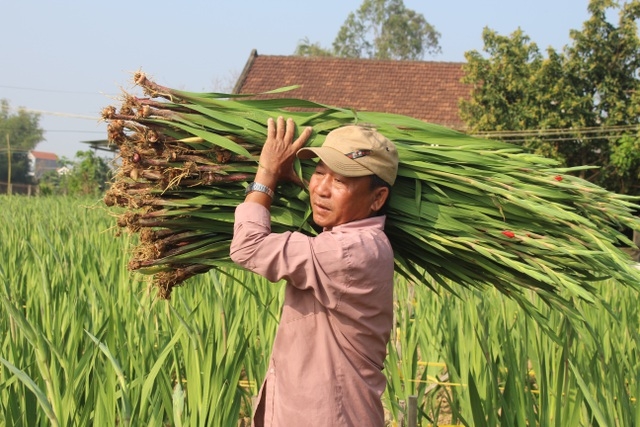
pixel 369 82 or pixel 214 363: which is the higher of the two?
pixel 369 82

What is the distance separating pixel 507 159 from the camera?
2.20 m

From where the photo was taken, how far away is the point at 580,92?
1536 cm

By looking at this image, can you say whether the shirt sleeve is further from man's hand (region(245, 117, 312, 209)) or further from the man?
man's hand (region(245, 117, 312, 209))

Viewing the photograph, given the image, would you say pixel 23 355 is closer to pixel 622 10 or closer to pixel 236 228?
pixel 236 228

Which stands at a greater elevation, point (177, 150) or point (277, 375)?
point (177, 150)

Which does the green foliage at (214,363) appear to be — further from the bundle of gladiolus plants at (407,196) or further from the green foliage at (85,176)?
the green foliage at (85,176)

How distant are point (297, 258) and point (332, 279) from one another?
0.09 metres

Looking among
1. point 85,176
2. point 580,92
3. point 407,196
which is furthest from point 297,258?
point 85,176

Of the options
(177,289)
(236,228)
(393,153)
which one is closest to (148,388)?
(236,228)

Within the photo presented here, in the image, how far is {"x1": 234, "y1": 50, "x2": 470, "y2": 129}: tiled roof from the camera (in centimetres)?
2055

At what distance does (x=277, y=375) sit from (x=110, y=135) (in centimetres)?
71

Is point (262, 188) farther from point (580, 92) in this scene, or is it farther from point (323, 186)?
point (580, 92)

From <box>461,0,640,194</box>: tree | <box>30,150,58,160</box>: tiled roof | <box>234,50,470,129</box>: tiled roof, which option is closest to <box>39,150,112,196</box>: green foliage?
<box>234,50,470,129</box>: tiled roof

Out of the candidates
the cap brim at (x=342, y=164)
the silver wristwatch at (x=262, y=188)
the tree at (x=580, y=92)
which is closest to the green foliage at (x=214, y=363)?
the silver wristwatch at (x=262, y=188)
